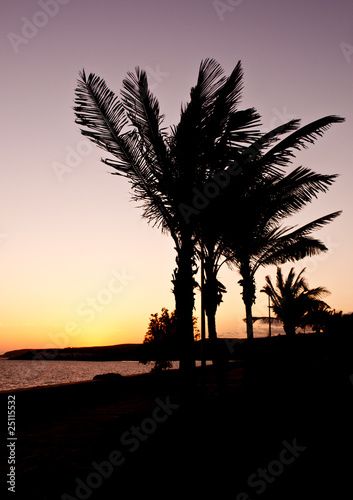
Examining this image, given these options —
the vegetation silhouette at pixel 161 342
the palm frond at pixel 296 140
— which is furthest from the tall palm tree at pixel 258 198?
the vegetation silhouette at pixel 161 342

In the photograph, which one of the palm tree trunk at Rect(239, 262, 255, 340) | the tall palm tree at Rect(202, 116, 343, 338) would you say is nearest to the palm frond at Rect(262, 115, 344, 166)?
the tall palm tree at Rect(202, 116, 343, 338)

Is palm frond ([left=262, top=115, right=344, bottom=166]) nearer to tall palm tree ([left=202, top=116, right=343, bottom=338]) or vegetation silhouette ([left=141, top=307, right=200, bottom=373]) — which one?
tall palm tree ([left=202, top=116, right=343, bottom=338])

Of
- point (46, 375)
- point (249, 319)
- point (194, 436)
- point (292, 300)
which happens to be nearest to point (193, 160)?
point (194, 436)

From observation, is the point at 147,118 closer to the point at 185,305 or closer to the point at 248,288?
the point at 185,305

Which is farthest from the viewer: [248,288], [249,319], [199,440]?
[249,319]

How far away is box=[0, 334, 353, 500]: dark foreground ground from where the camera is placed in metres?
3.81

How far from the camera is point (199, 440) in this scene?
5.56 meters

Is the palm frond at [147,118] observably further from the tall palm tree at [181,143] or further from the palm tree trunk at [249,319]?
the palm tree trunk at [249,319]

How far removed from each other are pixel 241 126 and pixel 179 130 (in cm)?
136

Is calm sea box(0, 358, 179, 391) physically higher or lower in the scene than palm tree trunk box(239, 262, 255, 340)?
lower

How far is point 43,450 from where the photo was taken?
4871 mm

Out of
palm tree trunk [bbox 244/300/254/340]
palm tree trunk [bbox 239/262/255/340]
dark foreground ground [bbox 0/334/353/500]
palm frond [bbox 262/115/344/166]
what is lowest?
dark foreground ground [bbox 0/334/353/500]

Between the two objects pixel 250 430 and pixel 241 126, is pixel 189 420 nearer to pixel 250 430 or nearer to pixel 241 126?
pixel 250 430

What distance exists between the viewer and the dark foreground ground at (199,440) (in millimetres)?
3814
